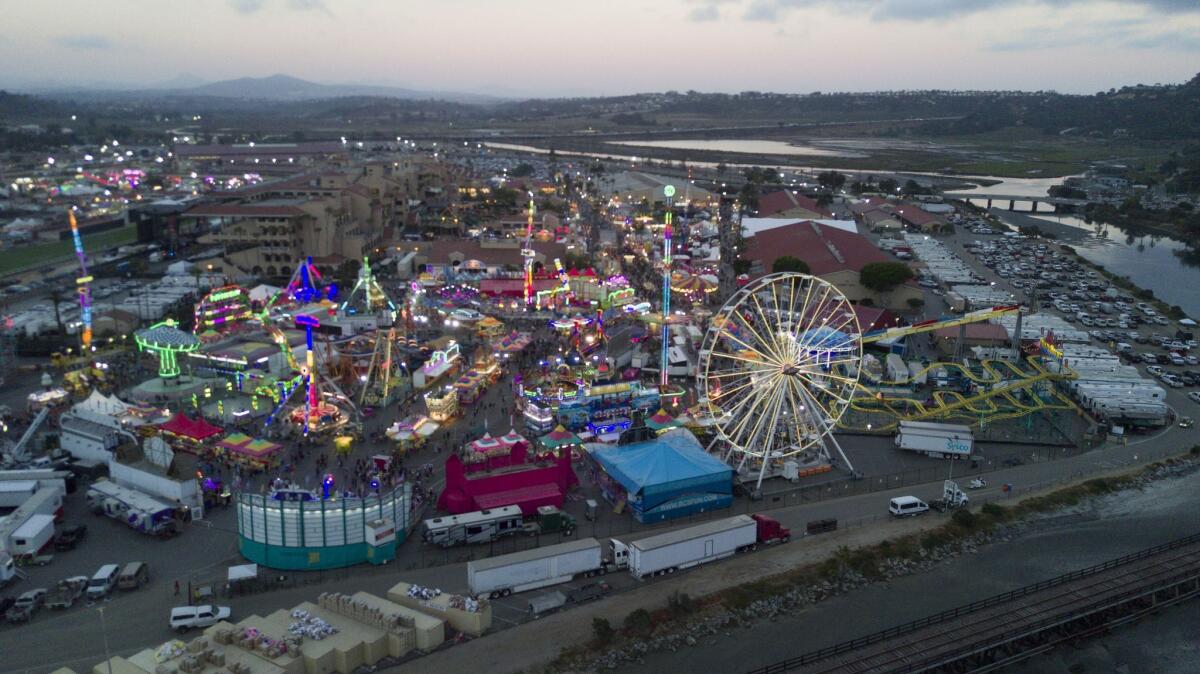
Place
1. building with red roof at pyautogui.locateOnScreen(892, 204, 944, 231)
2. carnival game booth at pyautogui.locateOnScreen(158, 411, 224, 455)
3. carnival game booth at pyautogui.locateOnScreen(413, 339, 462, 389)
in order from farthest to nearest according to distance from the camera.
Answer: building with red roof at pyautogui.locateOnScreen(892, 204, 944, 231)
carnival game booth at pyautogui.locateOnScreen(413, 339, 462, 389)
carnival game booth at pyautogui.locateOnScreen(158, 411, 224, 455)

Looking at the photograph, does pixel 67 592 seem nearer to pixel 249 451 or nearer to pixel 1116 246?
pixel 249 451

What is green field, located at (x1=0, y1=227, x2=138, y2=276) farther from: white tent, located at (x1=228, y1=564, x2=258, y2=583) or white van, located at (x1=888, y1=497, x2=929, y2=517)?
white van, located at (x1=888, y1=497, x2=929, y2=517)

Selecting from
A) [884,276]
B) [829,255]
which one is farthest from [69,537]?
[829,255]

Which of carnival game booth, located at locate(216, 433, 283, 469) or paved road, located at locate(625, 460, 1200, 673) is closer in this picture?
paved road, located at locate(625, 460, 1200, 673)

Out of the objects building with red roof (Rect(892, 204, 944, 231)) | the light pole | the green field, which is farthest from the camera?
building with red roof (Rect(892, 204, 944, 231))

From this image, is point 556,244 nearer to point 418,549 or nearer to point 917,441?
point 917,441

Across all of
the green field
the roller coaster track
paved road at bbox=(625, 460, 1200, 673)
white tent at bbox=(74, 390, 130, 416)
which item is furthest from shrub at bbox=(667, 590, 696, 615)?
the green field

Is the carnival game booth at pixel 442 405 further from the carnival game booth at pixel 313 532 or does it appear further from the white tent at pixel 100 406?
the white tent at pixel 100 406
